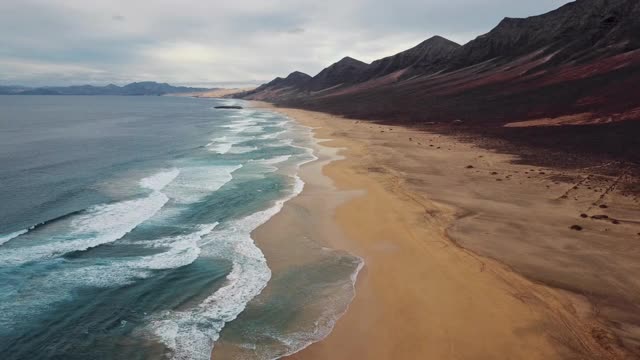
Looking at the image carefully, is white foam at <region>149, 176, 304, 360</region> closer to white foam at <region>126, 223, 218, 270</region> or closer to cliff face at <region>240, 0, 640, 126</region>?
white foam at <region>126, 223, 218, 270</region>

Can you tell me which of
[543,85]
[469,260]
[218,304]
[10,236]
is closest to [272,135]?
[543,85]

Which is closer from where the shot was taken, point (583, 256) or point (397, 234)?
point (583, 256)

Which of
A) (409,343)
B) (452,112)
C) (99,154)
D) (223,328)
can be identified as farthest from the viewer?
(452,112)

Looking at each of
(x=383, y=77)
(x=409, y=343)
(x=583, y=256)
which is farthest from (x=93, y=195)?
(x=383, y=77)

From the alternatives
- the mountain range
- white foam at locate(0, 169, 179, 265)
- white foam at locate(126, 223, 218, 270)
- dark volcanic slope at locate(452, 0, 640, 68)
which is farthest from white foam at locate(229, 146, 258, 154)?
dark volcanic slope at locate(452, 0, 640, 68)

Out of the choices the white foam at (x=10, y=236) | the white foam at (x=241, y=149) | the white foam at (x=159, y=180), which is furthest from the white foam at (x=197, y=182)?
the white foam at (x=241, y=149)

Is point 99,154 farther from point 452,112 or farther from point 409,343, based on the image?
point 452,112

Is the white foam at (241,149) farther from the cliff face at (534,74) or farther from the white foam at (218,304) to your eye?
the cliff face at (534,74)

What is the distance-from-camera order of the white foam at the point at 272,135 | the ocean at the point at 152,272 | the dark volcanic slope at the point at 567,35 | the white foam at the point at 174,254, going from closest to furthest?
the ocean at the point at 152,272
the white foam at the point at 174,254
the white foam at the point at 272,135
the dark volcanic slope at the point at 567,35
